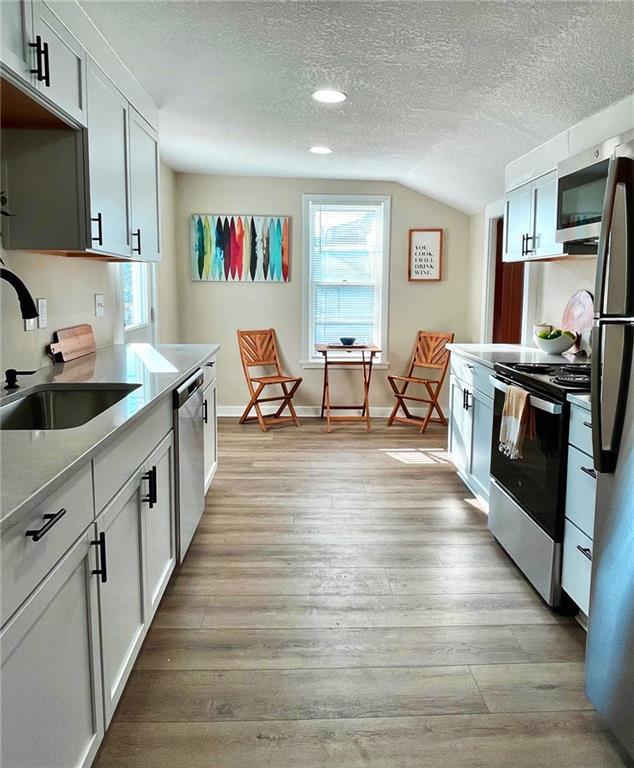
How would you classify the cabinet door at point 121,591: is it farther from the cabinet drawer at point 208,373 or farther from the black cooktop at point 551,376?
the black cooktop at point 551,376

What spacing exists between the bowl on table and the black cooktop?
24 cm

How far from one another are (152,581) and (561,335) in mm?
2590

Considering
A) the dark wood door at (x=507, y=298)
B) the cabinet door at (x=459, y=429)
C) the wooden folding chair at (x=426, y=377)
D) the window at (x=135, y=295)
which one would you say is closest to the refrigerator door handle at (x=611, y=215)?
the cabinet door at (x=459, y=429)

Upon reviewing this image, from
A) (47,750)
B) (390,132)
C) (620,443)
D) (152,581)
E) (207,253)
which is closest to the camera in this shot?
(47,750)

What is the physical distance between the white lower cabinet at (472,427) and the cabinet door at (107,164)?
202cm

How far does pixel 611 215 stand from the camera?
1.76 m

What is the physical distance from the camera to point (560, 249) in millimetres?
3129

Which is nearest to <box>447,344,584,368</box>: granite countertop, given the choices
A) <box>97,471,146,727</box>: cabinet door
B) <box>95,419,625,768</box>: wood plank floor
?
<box>95,419,625,768</box>: wood plank floor

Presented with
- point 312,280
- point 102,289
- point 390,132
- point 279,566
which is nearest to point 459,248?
point 312,280

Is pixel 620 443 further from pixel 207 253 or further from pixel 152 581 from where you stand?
pixel 207 253

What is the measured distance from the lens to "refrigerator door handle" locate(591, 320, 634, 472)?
166 cm

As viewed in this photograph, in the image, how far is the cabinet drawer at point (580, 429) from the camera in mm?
2139

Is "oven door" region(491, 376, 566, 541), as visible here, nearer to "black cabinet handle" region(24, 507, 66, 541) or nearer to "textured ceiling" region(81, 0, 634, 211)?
"textured ceiling" region(81, 0, 634, 211)

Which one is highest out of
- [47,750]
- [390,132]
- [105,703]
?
[390,132]
